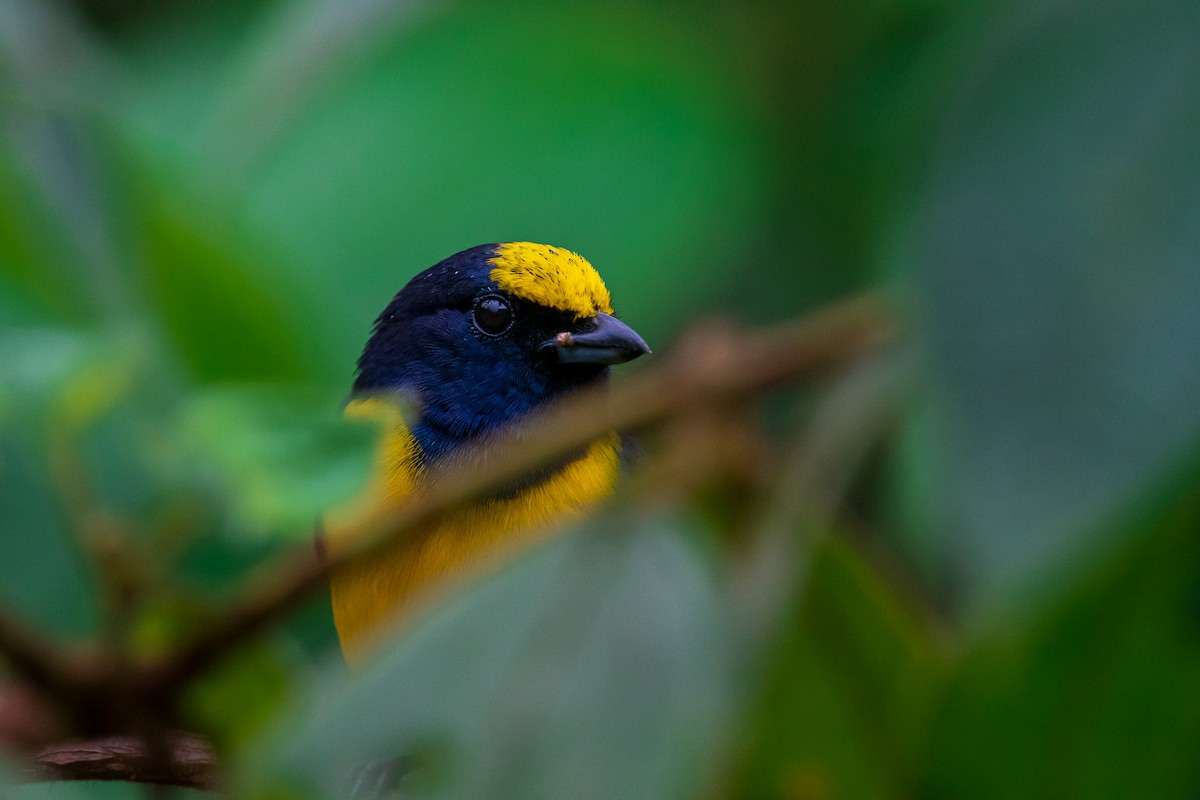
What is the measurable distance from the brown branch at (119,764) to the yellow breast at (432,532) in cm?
34

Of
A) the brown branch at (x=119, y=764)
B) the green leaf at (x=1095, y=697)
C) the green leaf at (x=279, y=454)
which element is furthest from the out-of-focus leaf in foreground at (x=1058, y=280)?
the brown branch at (x=119, y=764)

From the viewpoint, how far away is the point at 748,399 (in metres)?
1.25

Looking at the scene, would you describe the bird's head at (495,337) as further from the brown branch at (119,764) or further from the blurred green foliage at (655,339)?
the brown branch at (119,764)

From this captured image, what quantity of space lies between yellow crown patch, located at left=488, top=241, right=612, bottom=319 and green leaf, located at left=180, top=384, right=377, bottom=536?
1.32ft

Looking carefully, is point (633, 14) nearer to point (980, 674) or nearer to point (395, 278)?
point (395, 278)

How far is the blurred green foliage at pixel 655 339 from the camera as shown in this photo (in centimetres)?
78

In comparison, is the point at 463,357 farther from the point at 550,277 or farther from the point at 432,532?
the point at 432,532

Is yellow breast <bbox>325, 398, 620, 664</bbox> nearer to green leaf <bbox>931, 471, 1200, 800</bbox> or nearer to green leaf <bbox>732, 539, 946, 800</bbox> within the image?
green leaf <bbox>732, 539, 946, 800</bbox>

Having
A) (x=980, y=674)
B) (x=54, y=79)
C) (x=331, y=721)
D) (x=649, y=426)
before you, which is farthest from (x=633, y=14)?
(x=331, y=721)

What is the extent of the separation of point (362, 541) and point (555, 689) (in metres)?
0.18

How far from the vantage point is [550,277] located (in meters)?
1.39

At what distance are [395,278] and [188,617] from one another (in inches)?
18.8

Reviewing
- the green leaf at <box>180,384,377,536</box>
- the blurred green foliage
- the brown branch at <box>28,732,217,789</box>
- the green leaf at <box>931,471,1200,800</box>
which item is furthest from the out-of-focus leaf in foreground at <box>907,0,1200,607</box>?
the brown branch at <box>28,732,217,789</box>

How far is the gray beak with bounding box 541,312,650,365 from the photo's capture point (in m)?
1.30
